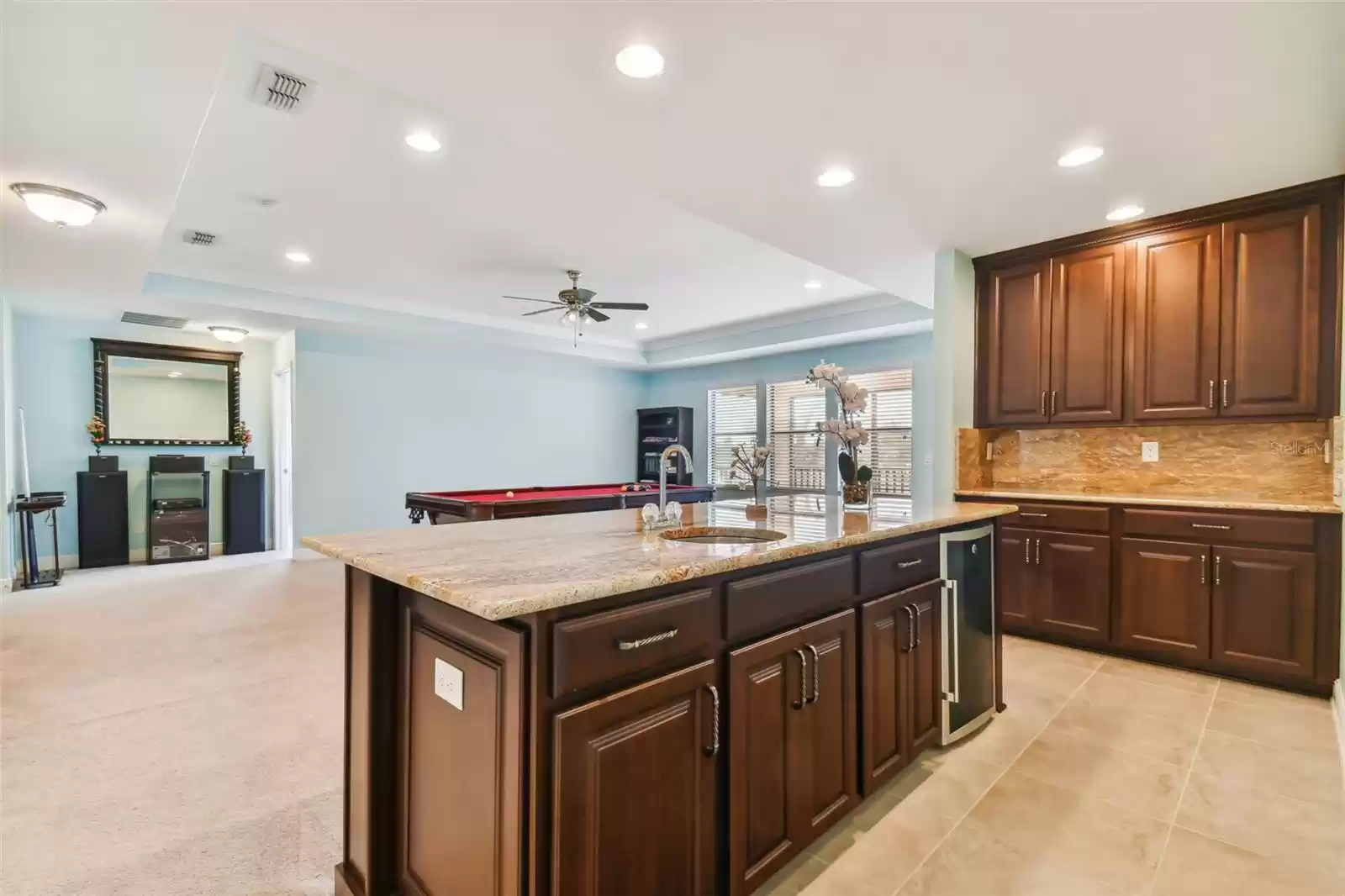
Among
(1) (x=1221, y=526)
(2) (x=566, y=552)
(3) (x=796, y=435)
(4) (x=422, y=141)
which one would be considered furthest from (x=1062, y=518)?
(3) (x=796, y=435)

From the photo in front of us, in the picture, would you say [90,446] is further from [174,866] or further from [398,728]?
[398,728]

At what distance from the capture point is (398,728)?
1488 millimetres

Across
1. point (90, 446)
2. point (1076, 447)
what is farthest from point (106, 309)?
point (1076, 447)

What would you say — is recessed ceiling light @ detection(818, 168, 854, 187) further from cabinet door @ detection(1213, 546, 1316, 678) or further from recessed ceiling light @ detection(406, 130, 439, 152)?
cabinet door @ detection(1213, 546, 1316, 678)

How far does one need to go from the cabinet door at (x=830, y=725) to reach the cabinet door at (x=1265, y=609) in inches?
100.0

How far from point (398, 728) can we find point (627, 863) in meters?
0.65

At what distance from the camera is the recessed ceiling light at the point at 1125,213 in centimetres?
332

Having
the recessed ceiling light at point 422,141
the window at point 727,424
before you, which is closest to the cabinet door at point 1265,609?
the recessed ceiling light at point 422,141

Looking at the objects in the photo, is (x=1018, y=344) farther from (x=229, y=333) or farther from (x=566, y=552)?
(x=229, y=333)

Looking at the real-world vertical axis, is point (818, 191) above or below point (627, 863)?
above

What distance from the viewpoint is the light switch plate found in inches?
49.9

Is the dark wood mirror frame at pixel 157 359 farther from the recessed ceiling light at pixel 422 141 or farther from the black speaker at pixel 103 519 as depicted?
the recessed ceiling light at pixel 422 141

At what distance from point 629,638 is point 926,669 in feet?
4.83

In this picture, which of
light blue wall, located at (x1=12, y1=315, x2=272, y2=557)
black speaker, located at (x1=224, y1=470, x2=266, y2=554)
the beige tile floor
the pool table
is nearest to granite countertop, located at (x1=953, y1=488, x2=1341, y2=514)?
the beige tile floor
